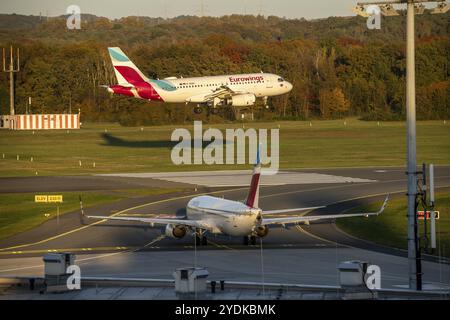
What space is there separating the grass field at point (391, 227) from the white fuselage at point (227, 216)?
9941 mm

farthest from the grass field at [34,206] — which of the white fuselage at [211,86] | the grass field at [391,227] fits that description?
the white fuselage at [211,86]

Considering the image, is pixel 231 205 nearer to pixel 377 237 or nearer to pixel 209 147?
pixel 377 237

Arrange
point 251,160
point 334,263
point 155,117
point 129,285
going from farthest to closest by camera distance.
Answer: point 155,117
point 251,160
point 334,263
point 129,285

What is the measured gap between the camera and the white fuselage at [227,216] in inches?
2527

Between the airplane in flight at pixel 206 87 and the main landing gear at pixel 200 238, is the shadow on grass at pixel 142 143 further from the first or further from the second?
the main landing gear at pixel 200 238

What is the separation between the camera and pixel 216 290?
3725 cm

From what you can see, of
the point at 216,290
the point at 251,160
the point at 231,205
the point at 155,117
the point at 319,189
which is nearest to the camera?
the point at 216,290

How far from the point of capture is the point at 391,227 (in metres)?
76.6

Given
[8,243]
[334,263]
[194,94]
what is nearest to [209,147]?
[194,94]

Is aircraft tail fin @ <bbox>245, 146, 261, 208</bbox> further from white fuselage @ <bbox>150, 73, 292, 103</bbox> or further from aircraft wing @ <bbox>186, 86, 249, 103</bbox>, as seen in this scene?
aircraft wing @ <bbox>186, 86, 249, 103</bbox>

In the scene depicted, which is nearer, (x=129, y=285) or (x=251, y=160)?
(x=129, y=285)

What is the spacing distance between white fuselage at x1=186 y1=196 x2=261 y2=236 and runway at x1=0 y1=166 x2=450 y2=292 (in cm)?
142

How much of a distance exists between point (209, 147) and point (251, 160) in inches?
507

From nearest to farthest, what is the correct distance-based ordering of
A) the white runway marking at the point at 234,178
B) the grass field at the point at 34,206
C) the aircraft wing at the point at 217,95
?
the grass field at the point at 34,206 → the white runway marking at the point at 234,178 → the aircraft wing at the point at 217,95
